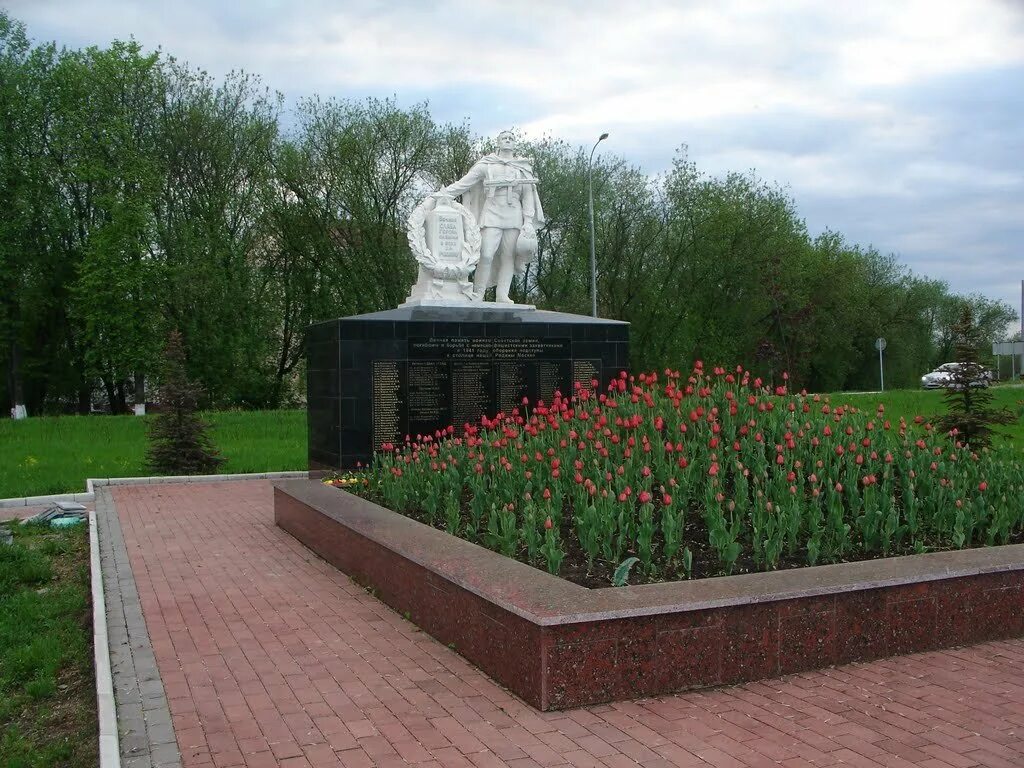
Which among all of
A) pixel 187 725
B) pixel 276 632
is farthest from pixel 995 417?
pixel 187 725

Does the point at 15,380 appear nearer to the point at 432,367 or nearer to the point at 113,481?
the point at 113,481

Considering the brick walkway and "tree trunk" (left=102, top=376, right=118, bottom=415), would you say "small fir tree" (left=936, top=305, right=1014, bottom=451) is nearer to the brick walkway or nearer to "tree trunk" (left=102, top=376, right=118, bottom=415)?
the brick walkway

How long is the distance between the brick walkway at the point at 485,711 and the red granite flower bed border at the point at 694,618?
0.09 meters

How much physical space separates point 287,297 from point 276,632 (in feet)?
85.7

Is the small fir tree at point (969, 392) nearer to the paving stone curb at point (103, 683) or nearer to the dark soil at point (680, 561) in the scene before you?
the dark soil at point (680, 561)

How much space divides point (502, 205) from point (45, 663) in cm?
887

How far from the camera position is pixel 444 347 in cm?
1176

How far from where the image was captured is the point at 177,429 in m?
14.2

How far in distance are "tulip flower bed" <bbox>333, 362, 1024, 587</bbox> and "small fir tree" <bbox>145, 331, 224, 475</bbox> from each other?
6.47 meters

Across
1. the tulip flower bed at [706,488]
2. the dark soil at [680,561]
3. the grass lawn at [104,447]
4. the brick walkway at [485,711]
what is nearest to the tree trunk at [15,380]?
the grass lawn at [104,447]

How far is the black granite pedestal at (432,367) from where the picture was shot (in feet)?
37.1

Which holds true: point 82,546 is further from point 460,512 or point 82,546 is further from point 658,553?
point 658,553

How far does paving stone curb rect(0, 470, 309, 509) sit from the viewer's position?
11.6 meters

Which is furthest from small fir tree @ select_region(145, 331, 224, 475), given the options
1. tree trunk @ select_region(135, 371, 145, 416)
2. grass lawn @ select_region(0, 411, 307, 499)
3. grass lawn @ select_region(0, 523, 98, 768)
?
tree trunk @ select_region(135, 371, 145, 416)
